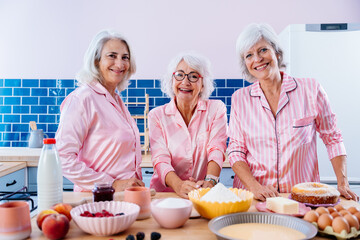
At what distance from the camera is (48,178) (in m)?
1.11

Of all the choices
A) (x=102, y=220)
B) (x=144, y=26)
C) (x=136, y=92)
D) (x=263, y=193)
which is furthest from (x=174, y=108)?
(x=144, y=26)

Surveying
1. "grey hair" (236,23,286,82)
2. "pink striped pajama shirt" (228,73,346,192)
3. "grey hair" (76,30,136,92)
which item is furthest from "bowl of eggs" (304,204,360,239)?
"grey hair" (76,30,136,92)

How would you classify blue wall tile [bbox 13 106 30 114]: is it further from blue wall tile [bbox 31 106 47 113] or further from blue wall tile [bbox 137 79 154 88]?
blue wall tile [bbox 137 79 154 88]

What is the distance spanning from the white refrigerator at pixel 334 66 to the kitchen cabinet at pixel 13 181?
236 centimetres

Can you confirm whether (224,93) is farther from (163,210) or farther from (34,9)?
(163,210)

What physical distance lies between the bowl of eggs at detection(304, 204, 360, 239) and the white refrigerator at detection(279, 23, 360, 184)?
5.54 ft

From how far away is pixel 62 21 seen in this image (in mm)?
3338

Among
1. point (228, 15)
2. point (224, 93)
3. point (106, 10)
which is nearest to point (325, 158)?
point (224, 93)

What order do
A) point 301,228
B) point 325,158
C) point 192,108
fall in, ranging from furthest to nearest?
point 325,158
point 192,108
point 301,228

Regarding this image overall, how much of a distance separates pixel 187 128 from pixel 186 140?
0.08m

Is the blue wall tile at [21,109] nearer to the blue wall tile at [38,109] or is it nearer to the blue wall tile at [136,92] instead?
the blue wall tile at [38,109]

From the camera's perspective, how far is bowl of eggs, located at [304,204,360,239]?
2.97 ft

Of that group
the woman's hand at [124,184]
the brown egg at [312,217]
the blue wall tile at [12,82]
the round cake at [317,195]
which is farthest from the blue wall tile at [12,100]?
the brown egg at [312,217]

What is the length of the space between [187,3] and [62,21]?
1.30 m
